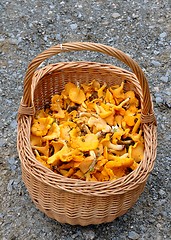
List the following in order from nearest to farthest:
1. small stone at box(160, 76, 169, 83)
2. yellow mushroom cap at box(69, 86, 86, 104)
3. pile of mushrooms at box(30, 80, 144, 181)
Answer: pile of mushrooms at box(30, 80, 144, 181), yellow mushroom cap at box(69, 86, 86, 104), small stone at box(160, 76, 169, 83)

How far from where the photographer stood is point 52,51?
1.66m

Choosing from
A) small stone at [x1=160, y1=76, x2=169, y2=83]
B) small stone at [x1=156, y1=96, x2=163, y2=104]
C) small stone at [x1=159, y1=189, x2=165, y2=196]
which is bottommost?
small stone at [x1=159, y1=189, x2=165, y2=196]

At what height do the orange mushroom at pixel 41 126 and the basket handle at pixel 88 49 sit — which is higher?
the basket handle at pixel 88 49

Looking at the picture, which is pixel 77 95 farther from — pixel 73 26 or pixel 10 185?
pixel 73 26

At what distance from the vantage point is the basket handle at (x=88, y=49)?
1.64 m

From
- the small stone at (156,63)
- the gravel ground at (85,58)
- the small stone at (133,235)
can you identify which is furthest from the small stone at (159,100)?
the small stone at (133,235)

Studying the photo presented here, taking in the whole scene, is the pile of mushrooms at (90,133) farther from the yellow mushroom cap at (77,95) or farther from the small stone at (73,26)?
the small stone at (73,26)

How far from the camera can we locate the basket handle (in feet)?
5.38

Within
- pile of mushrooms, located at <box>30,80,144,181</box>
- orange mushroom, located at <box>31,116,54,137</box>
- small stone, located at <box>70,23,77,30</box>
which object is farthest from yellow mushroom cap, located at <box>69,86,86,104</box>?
small stone, located at <box>70,23,77,30</box>

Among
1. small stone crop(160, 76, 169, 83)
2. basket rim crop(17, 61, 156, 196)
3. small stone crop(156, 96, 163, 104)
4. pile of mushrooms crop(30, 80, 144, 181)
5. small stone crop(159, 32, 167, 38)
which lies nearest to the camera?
basket rim crop(17, 61, 156, 196)

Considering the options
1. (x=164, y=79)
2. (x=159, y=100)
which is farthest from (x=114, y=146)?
(x=164, y=79)

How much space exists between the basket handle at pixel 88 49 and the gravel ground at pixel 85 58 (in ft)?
1.22

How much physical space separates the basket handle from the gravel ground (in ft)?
1.22

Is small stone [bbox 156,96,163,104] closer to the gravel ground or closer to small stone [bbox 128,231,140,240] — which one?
the gravel ground
